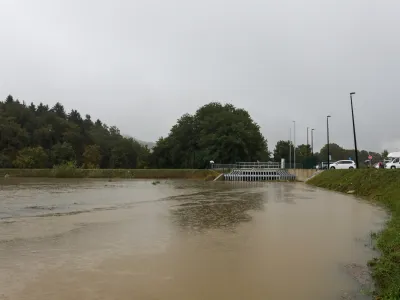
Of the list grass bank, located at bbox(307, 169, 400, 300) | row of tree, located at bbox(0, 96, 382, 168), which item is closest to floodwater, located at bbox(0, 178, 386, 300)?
grass bank, located at bbox(307, 169, 400, 300)

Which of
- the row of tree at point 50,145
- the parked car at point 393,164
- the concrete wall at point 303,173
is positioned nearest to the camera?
the parked car at point 393,164

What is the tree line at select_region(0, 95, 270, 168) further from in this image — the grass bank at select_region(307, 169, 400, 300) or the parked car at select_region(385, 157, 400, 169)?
the parked car at select_region(385, 157, 400, 169)

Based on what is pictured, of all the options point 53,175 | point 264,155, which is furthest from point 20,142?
point 264,155

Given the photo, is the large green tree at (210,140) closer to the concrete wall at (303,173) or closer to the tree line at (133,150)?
the tree line at (133,150)

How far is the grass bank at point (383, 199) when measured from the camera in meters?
7.02

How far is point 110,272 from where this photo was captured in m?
8.08

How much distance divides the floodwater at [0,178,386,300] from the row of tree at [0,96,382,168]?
5621 centimetres

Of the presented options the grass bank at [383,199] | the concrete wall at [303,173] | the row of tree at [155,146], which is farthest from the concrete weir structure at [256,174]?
the grass bank at [383,199]

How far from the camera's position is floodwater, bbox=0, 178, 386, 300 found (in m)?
7.00

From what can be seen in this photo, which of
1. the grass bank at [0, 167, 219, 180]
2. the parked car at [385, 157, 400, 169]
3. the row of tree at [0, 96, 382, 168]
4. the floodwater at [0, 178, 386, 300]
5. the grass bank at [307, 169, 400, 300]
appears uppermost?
the row of tree at [0, 96, 382, 168]

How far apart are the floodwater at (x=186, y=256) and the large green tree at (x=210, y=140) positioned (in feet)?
207

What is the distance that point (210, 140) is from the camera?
81250 millimetres

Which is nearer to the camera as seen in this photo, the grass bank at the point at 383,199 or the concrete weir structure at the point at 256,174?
the grass bank at the point at 383,199

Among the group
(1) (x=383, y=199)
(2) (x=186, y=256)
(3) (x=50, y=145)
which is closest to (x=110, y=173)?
(3) (x=50, y=145)
